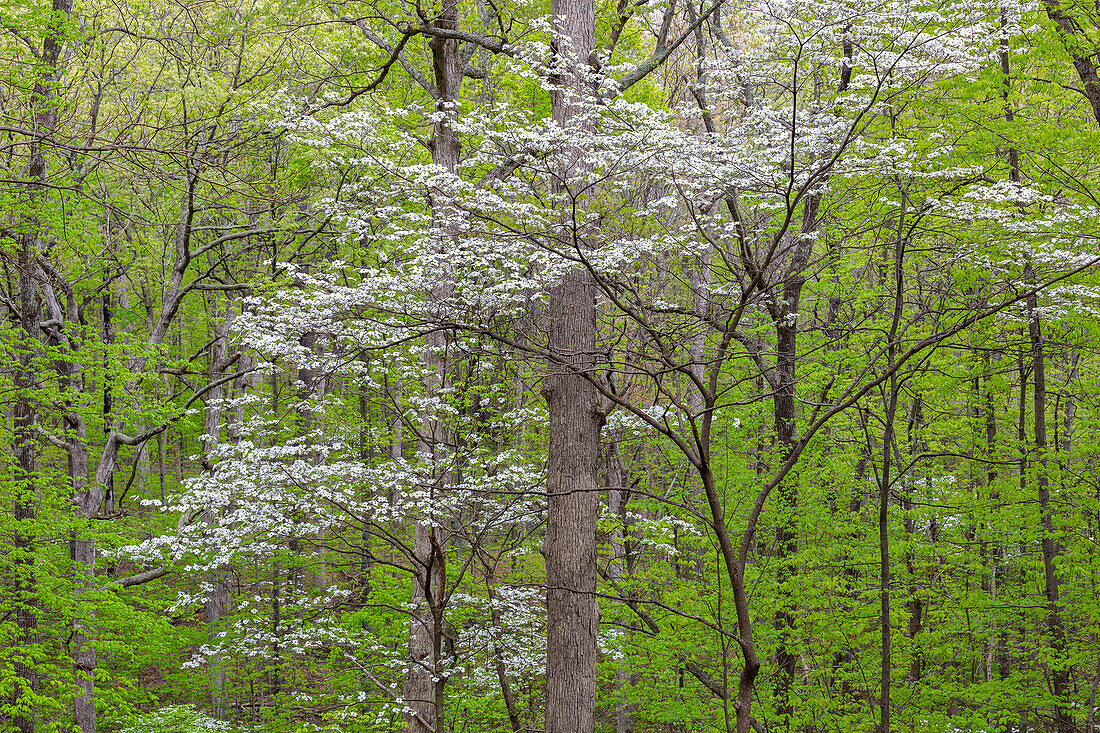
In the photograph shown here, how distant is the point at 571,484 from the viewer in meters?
6.99

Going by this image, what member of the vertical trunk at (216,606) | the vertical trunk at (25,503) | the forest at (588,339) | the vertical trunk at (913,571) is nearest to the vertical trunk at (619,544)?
the forest at (588,339)

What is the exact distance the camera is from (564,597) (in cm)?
680

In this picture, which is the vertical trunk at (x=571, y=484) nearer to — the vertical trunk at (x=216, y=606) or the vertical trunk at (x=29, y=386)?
the vertical trunk at (x=29, y=386)

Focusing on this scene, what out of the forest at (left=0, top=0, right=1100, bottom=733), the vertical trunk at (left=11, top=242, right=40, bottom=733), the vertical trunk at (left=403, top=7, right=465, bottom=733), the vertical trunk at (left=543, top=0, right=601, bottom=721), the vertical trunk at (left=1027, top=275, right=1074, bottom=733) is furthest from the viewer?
the vertical trunk at (left=1027, top=275, right=1074, bottom=733)

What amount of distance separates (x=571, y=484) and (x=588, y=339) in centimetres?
129

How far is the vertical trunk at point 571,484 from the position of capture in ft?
21.9

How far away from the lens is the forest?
611cm

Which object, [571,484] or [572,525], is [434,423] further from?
[572,525]

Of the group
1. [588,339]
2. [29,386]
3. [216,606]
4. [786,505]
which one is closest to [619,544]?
[786,505]

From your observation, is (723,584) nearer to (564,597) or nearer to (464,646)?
(464,646)

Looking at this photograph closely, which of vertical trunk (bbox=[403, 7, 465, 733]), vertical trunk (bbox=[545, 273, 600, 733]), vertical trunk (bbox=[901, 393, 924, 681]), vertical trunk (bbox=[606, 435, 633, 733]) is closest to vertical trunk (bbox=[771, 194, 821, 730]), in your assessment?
vertical trunk (bbox=[901, 393, 924, 681])

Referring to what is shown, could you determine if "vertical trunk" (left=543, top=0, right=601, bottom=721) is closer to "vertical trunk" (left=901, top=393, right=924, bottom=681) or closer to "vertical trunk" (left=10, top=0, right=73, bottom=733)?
"vertical trunk" (left=10, top=0, right=73, bottom=733)

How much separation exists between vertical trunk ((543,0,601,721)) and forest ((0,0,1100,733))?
0.03 meters

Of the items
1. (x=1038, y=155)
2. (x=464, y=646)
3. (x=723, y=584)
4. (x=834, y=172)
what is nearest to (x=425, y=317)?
(x=834, y=172)
